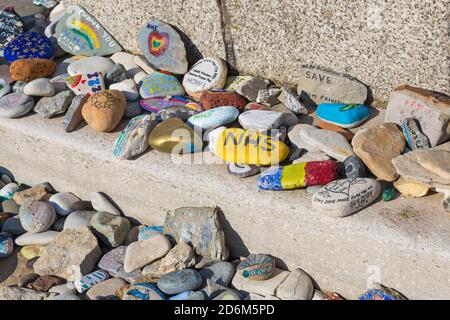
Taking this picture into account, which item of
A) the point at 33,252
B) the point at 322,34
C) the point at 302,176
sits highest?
the point at 322,34

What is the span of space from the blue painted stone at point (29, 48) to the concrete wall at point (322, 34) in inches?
14.2

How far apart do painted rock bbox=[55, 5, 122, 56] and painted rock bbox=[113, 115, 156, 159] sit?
0.69m

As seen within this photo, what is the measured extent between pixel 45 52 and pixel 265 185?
133cm

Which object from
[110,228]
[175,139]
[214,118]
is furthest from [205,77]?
[110,228]

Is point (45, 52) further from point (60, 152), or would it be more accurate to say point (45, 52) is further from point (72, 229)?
point (72, 229)

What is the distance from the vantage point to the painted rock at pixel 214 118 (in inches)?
91.7

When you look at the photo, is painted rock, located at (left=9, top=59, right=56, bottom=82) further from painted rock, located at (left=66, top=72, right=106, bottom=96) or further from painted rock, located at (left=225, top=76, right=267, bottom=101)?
painted rock, located at (left=225, top=76, right=267, bottom=101)

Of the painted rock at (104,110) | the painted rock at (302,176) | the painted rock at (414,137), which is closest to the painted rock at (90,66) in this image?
the painted rock at (104,110)

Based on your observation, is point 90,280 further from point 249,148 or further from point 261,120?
point 261,120

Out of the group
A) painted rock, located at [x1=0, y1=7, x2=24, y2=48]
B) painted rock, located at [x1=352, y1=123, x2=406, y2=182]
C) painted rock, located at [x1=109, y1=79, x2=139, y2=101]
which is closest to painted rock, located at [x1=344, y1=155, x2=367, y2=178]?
painted rock, located at [x1=352, y1=123, x2=406, y2=182]

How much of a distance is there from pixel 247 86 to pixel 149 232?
671mm

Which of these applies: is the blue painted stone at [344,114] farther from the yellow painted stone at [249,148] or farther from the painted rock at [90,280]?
the painted rock at [90,280]

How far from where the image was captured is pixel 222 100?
7.95ft

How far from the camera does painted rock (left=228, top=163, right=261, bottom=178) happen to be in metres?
2.15
